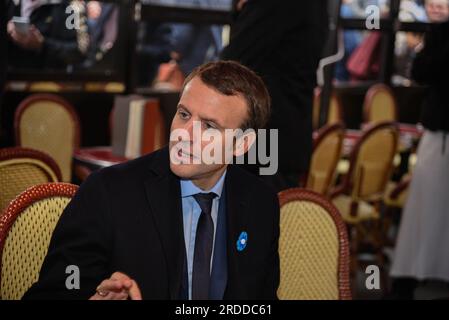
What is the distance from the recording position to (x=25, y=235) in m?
1.62

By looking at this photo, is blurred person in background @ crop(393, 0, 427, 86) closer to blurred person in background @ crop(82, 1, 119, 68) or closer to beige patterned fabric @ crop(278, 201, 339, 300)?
blurred person in background @ crop(82, 1, 119, 68)

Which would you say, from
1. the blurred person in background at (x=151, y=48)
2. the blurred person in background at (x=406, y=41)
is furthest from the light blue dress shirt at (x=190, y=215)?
the blurred person in background at (x=406, y=41)

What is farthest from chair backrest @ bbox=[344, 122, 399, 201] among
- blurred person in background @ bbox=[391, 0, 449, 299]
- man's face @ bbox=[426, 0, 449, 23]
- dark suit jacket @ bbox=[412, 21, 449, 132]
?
man's face @ bbox=[426, 0, 449, 23]

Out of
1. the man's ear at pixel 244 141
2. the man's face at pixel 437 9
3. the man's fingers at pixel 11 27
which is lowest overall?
the man's ear at pixel 244 141

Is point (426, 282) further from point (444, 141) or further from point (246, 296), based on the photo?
point (246, 296)

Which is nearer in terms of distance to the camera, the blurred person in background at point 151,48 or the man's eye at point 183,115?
the man's eye at point 183,115

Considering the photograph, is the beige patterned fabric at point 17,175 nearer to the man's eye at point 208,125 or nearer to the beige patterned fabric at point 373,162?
the man's eye at point 208,125

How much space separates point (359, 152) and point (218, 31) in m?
1.58

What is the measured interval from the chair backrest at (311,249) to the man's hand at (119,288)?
76 centimetres

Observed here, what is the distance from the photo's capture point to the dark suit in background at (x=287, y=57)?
8.02 feet

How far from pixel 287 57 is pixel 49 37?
90.8 inches

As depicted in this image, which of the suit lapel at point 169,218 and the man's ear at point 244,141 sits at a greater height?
the man's ear at point 244,141

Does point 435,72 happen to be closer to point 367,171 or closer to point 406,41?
point 367,171
